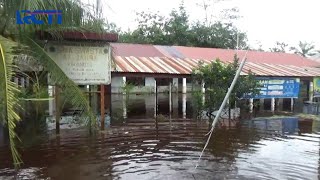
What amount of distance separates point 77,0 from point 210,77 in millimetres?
8513

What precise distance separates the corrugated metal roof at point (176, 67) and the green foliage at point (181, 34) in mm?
10228

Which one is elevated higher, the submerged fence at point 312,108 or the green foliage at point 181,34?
the green foliage at point 181,34

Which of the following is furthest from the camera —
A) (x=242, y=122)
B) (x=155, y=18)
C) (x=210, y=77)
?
(x=155, y=18)

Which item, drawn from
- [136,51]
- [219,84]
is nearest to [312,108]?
[219,84]

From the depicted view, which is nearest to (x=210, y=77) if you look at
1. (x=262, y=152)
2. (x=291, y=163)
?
(x=262, y=152)

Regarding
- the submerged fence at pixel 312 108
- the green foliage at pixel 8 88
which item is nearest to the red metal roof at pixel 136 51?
the submerged fence at pixel 312 108

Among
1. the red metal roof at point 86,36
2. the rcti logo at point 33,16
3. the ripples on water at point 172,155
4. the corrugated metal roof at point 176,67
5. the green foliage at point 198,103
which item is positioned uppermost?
the rcti logo at point 33,16

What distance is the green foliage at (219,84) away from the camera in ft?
50.2

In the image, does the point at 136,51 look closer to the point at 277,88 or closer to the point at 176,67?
the point at 176,67

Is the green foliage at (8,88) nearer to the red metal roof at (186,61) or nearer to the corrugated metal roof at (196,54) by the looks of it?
the red metal roof at (186,61)

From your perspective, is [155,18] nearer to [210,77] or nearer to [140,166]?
[210,77]

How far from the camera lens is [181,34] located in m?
32.6

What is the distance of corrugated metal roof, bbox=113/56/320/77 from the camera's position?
Answer: 17234mm

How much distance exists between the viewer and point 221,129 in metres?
12.5
